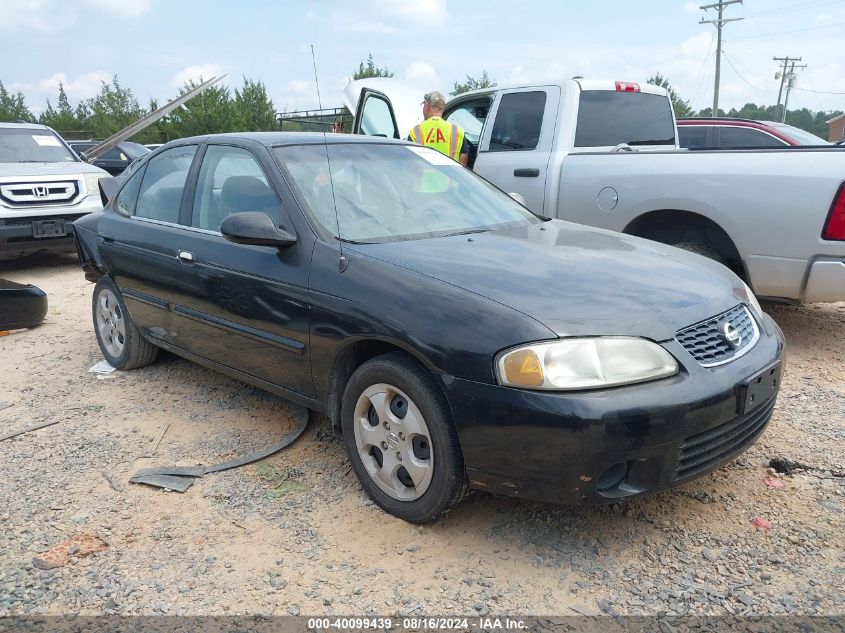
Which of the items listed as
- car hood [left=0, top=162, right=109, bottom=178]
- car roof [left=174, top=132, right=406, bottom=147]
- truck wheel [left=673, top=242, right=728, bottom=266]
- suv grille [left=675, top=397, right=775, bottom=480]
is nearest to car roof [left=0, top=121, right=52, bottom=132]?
car hood [left=0, top=162, right=109, bottom=178]

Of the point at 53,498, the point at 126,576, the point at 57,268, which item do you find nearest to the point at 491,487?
the point at 126,576

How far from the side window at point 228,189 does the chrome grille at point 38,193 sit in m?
5.64

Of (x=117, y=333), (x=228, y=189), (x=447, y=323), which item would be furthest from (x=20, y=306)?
(x=447, y=323)

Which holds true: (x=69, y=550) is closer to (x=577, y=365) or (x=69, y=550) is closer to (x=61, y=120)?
(x=577, y=365)

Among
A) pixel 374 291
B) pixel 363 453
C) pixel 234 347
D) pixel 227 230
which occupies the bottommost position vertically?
pixel 363 453

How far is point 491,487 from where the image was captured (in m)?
2.54

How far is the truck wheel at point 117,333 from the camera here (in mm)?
4723

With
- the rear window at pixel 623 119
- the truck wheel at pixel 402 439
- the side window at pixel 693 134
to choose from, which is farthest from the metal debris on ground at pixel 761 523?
the side window at pixel 693 134

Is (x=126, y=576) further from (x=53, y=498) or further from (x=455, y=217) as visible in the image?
(x=455, y=217)

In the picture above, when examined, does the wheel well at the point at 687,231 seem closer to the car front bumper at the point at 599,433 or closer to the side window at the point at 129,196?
the car front bumper at the point at 599,433

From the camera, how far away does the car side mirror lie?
3139 mm

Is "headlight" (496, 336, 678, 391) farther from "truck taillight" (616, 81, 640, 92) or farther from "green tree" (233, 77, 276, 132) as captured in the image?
"green tree" (233, 77, 276, 132)

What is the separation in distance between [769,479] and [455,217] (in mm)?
1957

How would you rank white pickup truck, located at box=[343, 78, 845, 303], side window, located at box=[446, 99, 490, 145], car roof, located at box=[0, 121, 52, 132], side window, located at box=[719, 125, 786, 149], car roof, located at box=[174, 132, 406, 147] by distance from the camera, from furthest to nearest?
side window, located at box=[719, 125, 786, 149] → car roof, located at box=[0, 121, 52, 132] → side window, located at box=[446, 99, 490, 145] → white pickup truck, located at box=[343, 78, 845, 303] → car roof, located at box=[174, 132, 406, 147]
